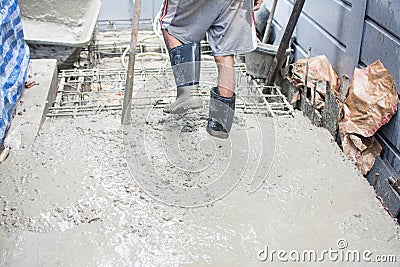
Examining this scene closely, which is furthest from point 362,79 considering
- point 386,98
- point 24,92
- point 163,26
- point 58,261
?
point 24,92

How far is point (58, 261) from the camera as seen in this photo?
1.97m

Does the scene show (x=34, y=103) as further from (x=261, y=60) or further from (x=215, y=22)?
(x=261, y=60)

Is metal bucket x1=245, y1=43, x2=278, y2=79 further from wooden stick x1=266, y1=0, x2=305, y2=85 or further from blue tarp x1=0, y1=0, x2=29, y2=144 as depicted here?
blue tarp x1=0, y1=0, x2=29, y2=144

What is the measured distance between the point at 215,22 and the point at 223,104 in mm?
508

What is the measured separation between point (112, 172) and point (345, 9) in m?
2.16

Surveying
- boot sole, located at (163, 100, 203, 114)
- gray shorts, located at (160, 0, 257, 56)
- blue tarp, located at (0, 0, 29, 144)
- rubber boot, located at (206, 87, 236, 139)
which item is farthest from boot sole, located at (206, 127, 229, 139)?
blue tarp, located at (0, 0, 29, 144)

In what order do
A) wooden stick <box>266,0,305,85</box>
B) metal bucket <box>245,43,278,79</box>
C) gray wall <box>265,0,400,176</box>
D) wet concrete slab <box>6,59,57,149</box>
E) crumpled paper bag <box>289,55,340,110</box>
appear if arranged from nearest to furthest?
gray wall <box>265,0,400,176</box> → wet concrete slab <box>6,59,57,149</box> → crumpled paper bag <box>289,55,340,110</box> → wooden stick <box>266,0,305,85</box> → metal bucket <box>245,43,278,79</box>

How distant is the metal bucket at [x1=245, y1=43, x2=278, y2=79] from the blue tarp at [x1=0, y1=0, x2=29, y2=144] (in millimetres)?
1962

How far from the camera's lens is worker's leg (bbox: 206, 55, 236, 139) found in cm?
293

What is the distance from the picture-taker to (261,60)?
434 centimetres

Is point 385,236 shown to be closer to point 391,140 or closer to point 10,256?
point 391,140

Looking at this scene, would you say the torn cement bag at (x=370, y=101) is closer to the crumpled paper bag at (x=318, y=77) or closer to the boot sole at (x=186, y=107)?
the crumpled paper bag at (x=318, y=77)

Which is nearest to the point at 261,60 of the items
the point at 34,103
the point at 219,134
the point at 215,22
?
the point at 215,22

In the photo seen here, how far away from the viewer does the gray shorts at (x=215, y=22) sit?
9.40ft
